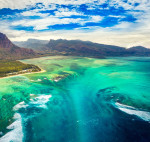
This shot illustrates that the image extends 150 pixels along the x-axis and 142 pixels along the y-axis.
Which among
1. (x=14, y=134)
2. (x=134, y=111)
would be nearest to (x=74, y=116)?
→ (x=14, y=134)

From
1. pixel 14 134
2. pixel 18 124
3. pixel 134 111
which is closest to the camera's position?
pixel 14 134

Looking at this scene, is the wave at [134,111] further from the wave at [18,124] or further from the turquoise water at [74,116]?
the wave at [18,124]

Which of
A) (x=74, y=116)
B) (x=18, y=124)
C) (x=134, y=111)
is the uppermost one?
(x=134, y=111)

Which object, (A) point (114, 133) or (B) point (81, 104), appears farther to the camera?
(B) point (81, 104)

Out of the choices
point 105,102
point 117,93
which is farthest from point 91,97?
point 117,93

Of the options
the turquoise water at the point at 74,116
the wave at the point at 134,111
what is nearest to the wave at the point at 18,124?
the turquoise water at the point at 74,116

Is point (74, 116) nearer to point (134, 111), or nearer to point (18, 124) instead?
point (18, 124)

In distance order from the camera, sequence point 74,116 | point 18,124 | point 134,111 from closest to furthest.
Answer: point 18,124, point 74,116, point 134,111

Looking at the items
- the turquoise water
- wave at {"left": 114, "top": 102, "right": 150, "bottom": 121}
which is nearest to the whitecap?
the turquoise water

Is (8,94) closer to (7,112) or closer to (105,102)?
(7,112)
